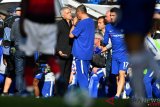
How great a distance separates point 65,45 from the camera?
11.1 meters

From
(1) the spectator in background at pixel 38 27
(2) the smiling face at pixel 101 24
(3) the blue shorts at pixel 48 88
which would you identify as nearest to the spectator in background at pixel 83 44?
(3) the blue shorts at pixel 48 88

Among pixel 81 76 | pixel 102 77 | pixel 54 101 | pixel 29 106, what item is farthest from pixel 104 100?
pixel 102 77

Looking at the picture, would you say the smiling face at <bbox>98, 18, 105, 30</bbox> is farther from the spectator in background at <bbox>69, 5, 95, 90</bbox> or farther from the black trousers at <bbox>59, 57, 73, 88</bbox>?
the black trousers at <bbox>59, 57, 73, 88</bbox>

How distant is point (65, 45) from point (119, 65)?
3.33 ft

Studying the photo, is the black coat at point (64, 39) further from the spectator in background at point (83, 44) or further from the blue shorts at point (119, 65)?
the blue shorts at point (119, 65)

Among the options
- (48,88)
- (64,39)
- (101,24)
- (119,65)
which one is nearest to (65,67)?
(64,39)

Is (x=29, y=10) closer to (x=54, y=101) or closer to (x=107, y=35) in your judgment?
(x=54, y=101)

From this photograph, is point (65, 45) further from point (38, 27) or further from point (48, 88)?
point (38, 27)

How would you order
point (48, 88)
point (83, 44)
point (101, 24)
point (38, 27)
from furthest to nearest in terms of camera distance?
point (101, 24)
point (48, 88)
point (83, 44)
point (38, 27)

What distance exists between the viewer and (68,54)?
11.1 metres

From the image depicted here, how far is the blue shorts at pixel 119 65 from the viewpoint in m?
11.0

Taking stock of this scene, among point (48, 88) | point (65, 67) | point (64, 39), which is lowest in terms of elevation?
point (48, 88)

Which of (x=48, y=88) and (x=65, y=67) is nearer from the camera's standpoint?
(x=65, y=67)

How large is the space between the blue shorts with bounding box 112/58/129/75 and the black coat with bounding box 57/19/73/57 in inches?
32.6
